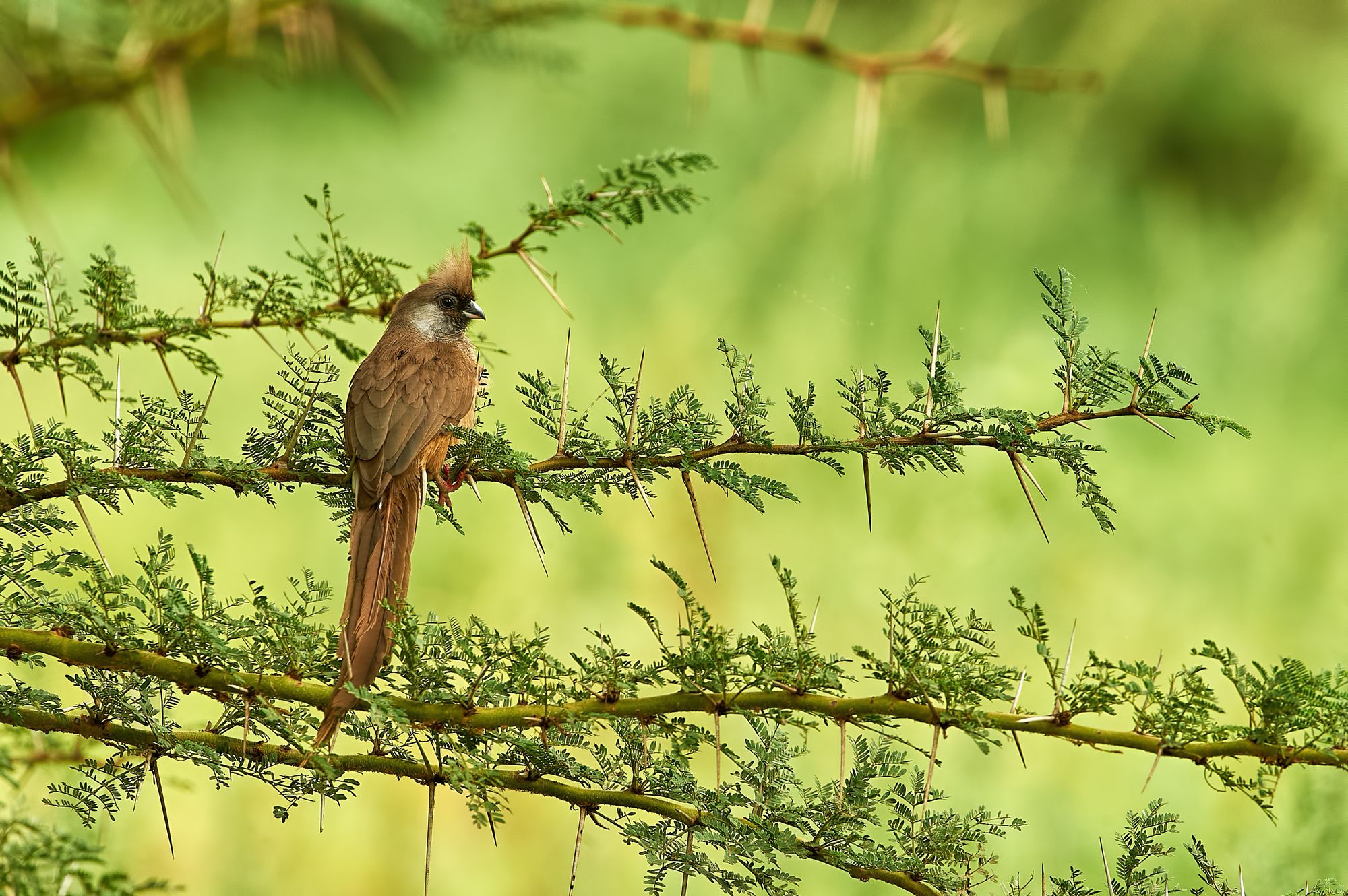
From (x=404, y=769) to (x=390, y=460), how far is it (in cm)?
52

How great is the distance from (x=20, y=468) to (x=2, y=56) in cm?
43

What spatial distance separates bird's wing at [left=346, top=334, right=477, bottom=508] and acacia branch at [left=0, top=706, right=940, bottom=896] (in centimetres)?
43

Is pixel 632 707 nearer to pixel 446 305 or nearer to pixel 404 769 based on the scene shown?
pixel 404 769

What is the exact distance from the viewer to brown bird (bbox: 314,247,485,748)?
4.25 ft

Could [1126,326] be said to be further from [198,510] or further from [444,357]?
[198,510]

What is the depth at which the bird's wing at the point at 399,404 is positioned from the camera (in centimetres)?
160

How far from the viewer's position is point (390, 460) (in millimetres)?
1611

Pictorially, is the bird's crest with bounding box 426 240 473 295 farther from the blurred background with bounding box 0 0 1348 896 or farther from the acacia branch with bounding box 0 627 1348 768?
the acacia branch with bounding box 0 627 1348 768

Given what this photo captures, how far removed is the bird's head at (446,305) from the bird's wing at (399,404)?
0.58ft

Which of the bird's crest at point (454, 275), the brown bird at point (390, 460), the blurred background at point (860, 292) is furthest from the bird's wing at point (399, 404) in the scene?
the blurred background at point (860, 292)

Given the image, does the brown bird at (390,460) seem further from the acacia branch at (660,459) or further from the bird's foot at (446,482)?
the acacia branch at (660,459)

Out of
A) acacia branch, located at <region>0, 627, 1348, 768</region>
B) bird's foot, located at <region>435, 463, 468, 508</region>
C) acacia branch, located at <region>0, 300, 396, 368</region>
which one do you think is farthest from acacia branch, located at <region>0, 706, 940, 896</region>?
bird's foot, located at <region>435, 463, 468, 508</region>

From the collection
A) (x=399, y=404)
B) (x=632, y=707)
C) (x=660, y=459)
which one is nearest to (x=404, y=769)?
(x=632, y=707)

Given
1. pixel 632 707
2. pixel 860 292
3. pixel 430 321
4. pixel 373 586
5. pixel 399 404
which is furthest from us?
pixel 860 292
